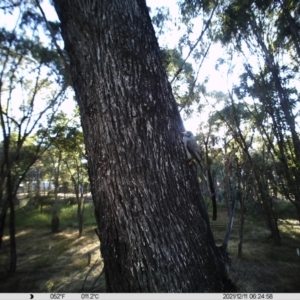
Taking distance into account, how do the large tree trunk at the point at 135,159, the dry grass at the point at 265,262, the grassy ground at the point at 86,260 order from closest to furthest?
the large tree trunk at the point at 135,159
the dry grass at the point at 265,262
the grassy ground at the point at 86,260

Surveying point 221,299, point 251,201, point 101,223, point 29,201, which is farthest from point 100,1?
point 29,201

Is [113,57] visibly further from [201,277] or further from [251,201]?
[251,201]

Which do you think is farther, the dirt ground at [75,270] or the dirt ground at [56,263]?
the dirt ground at [56,263]

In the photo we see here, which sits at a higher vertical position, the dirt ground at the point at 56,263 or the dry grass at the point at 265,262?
the dirt ground at the point at 56,263

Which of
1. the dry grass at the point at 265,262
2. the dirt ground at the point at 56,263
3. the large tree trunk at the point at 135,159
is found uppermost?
the large tree trunk at the point at 135,159

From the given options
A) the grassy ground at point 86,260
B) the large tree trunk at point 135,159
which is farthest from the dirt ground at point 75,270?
the large tree trunk at point 135,159

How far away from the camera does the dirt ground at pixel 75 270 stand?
714 cm

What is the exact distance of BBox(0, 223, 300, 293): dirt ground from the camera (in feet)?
23.4

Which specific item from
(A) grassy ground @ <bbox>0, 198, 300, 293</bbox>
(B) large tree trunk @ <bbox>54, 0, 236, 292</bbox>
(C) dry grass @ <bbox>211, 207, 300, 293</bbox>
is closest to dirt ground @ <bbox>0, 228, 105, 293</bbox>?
(A) grassy ground @ <bbox>0, 198, 300, 293</bbox>

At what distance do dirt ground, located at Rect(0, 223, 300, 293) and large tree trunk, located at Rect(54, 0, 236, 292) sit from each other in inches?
184

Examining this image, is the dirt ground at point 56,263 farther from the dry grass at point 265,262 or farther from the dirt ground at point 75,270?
the dry grass at point 265,262

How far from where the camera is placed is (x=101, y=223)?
1.06 m

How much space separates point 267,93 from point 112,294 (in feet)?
35.6

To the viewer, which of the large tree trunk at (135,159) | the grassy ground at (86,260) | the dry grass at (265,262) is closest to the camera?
the large tree trunk at (135,159)
